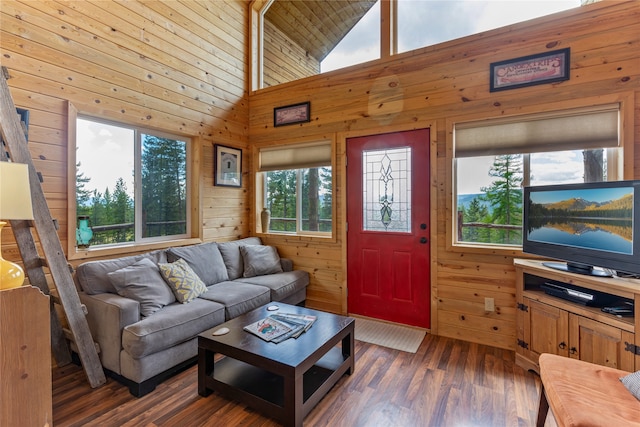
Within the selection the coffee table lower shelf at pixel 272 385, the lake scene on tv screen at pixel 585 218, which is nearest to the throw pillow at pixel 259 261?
the coffee table lower shelf at pixel 272 385

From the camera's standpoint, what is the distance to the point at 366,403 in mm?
1902

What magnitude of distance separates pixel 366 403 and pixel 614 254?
1.83m

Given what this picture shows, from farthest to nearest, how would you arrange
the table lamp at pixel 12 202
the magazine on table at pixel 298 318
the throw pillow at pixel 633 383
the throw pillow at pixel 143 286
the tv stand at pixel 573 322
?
the throw pillow at pixel 143 286 → the magazine on table at pixel 298 318 → the tv stand at pixel 573 322 → the table lamp at pixel 12 202 → the throw pillow at pixel 633 383

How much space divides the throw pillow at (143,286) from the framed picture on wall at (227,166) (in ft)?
5.00

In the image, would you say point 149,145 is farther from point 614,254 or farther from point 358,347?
Answer: point 614,254

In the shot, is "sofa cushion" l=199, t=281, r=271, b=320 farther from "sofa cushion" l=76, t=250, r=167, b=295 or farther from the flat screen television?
the flat screen television

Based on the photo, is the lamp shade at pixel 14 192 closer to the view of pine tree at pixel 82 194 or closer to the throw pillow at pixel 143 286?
the throw pillow at pixel 143 286

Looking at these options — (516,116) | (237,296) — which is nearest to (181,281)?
(237,296)

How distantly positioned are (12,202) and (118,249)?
1.27m

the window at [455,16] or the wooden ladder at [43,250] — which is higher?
the window at [455,16]

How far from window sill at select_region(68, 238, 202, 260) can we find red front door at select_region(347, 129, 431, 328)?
1932 millimetres

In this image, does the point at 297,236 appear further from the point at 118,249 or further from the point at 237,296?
the point at 118,249

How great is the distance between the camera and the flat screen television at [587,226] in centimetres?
184

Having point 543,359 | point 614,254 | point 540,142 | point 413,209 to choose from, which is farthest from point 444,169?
point 543,359
